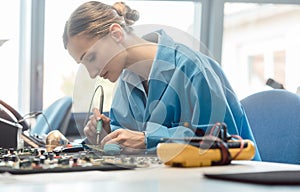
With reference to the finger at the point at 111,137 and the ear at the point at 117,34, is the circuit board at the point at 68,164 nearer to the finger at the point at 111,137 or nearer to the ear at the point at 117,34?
the finger at the point at 111,137

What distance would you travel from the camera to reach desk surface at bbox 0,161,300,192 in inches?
28.5

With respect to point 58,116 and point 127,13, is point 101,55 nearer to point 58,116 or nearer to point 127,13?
point 127,13

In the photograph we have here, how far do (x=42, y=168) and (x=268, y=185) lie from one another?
38cm

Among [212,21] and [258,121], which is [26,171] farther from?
[212,21]

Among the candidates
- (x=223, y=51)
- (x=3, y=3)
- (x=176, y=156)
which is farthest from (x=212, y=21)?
(x=176, y=156)

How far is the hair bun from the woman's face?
0.49ft

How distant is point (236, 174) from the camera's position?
2.68 ft

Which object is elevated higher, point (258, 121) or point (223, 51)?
point (223, 51)

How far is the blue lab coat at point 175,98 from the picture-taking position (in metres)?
1.29

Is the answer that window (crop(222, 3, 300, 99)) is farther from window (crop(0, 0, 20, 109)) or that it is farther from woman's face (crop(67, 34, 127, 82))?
woman's face (crop(67, 34, 127, 82))

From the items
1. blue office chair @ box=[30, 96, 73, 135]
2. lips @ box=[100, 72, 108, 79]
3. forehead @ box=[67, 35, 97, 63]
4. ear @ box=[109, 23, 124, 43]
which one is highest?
ear @ box=[109, 23, 124, 43]

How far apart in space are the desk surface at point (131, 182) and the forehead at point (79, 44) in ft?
2.01

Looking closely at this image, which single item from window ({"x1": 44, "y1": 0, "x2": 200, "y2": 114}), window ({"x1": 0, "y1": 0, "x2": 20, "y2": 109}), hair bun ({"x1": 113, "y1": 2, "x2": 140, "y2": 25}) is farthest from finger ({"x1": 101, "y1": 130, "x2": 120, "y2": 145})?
window ({"x1": 0, "y1": 0, "x2": 20, "y2": 109})

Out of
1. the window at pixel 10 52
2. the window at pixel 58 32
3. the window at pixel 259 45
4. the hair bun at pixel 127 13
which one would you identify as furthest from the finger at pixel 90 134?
the window at pixel 259 45
